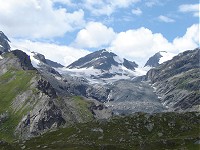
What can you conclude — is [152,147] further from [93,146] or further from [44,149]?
[44,149]

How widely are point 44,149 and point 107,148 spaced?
101ft

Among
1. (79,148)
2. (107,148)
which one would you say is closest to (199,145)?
(107,148)

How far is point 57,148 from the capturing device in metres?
197

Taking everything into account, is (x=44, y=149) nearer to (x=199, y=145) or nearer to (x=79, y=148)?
(x=79, y=148)

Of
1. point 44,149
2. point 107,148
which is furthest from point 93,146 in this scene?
point 44,149

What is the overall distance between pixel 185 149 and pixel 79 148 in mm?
51333

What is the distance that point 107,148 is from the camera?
197m

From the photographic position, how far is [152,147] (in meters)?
200

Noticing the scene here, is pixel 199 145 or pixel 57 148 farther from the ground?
pixel 199 145

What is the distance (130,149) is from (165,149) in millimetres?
17087

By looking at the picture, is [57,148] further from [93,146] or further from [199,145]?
[199,145]

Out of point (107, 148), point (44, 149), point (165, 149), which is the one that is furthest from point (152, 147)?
point (44, 149)

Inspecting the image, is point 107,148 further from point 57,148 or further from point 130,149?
point 57,148

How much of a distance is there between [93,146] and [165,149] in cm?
3537
